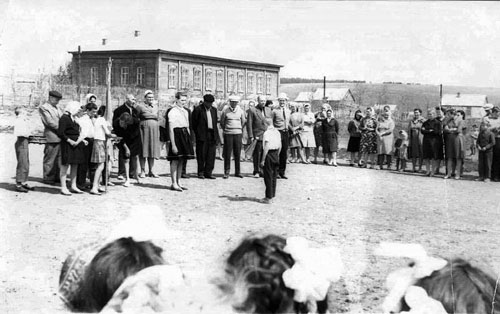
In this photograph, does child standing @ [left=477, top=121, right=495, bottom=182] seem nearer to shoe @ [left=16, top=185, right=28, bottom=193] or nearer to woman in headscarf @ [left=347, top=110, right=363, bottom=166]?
woman in headscarf @ [left=347, top=110, right=363, bottom=166]

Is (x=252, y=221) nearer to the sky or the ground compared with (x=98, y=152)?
nearer to the ground

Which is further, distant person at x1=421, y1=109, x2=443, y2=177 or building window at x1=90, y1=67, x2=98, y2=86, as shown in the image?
distant person at x1=421, y1=109, x2=443, y2=177

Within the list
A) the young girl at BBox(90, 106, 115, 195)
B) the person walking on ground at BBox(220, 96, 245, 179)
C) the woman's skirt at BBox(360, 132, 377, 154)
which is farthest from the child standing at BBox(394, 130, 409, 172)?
the young girl at BBox(90, 106, 115, 195)

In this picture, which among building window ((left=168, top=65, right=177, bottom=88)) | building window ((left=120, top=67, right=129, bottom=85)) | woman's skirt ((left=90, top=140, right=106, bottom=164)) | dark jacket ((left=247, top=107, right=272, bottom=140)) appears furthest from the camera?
dark jacket ((left=247, top=107, right=272, bottom=140))

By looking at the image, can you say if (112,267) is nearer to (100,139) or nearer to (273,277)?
(273,277)

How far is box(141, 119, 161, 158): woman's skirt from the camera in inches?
211

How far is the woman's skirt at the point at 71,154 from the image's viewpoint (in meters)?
4.99

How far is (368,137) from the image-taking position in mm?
8109

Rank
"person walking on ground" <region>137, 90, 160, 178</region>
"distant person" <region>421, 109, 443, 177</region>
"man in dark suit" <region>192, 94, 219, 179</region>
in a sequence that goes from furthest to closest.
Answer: "distant person" <region>421, 109, 443, 177</region> → "man in dark suit" <region>192, 94, 219, 179</region> → "person walking on ground" <region>137, 90, 160, 178</region>

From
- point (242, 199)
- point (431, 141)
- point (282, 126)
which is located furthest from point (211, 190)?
point (431, 141)

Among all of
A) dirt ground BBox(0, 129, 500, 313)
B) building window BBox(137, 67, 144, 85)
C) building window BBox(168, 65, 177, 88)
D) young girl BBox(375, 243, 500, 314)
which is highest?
building window BBox(168, 65, 177, 88)

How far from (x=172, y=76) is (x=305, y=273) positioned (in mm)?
3038

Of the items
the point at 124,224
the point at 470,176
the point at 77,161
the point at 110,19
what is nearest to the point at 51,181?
the point at 77,161

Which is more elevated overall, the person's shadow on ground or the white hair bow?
the white hair bow
